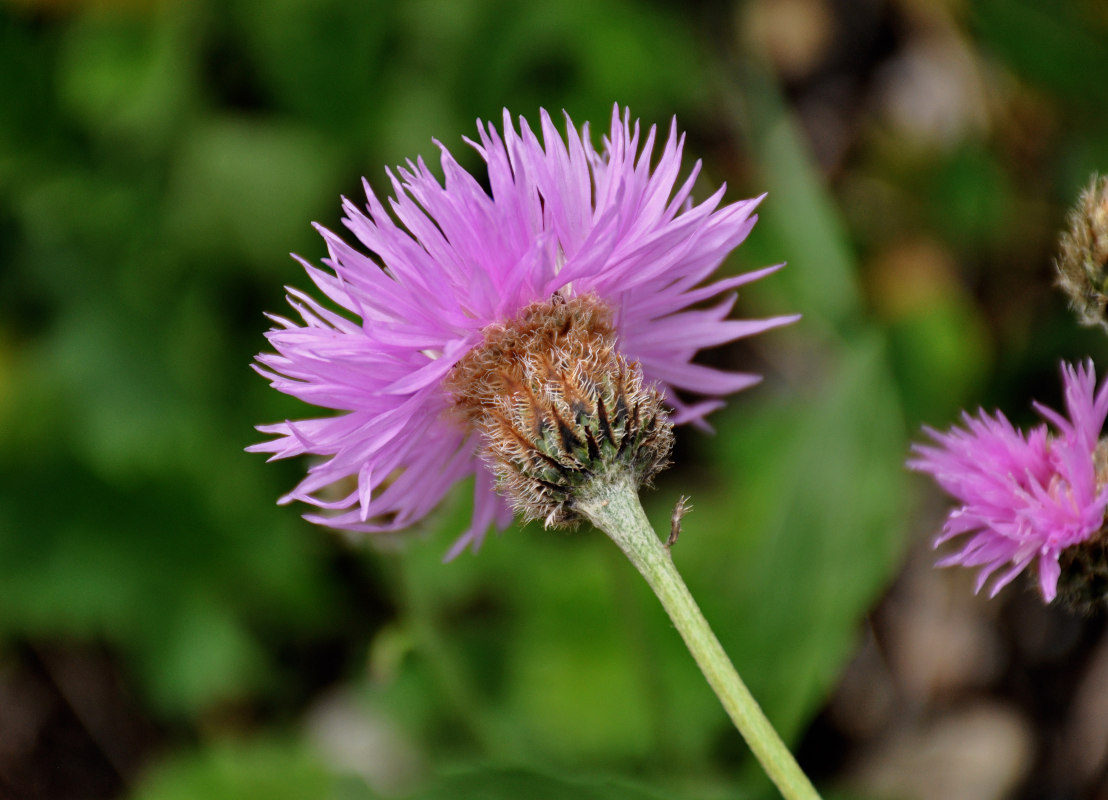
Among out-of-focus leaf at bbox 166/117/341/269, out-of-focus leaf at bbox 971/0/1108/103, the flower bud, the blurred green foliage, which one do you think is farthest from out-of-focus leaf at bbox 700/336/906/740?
out-of-focus leaf at bbox 166/117/341/269

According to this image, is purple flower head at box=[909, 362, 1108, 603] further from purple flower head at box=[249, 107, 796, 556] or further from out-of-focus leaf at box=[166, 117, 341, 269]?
out-of-focus leaf at box=[166, 117, 341, 269]

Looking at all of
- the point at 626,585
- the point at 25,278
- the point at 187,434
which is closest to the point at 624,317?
the point at 626,585

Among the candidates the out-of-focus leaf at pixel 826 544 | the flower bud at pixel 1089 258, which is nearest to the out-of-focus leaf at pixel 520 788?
the out-of-focus leaf at pixel 826 544

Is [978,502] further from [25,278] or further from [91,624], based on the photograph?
[25,278]

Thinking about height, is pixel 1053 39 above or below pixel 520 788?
above

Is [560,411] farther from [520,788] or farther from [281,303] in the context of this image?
[281,303]

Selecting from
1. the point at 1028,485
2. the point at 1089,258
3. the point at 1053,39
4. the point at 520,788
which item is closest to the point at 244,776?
the point at 520,788
